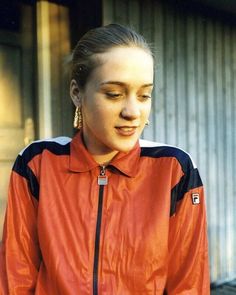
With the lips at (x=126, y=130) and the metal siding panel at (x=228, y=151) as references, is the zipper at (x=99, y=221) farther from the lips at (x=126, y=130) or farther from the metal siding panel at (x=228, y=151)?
the metal siding panel at (x=228, y=151)

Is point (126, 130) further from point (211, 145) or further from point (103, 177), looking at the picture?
point (211, 145)

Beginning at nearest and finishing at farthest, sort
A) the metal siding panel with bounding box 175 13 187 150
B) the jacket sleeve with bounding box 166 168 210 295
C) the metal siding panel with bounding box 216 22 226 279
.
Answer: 1. the jacket sleeve with bounding box 166 168 210 295
2. the metal siding panel with bounding box 175 13 187 150
3. the metal siding panel with bounding box 216 22 226 279

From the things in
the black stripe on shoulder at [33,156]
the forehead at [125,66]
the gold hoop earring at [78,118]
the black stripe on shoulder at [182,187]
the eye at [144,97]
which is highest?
the forehead at [125,66]

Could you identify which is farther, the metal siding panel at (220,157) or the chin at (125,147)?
the metal siding panel at (220,157)

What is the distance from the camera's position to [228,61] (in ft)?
14.3

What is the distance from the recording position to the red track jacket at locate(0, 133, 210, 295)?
4.51 feet

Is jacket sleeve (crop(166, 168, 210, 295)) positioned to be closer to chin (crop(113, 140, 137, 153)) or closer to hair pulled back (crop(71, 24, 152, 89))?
chin (crop(113, 140, 137, 153))

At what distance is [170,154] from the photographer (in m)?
1.48

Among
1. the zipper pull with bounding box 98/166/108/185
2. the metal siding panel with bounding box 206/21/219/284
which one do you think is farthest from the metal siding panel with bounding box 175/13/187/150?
the zipper pull with bounding box 98/166/108/185

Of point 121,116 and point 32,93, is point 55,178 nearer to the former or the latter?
point 121,116

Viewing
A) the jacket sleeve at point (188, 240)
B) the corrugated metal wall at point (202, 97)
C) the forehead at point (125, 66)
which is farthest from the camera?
the corrugated metal wall at point (202, 97)

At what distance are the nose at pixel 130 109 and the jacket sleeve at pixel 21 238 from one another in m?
0.40

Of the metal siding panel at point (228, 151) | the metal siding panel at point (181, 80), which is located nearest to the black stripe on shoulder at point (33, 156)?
the metal siding panel at point (181, 80)

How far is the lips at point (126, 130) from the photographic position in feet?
4.48
